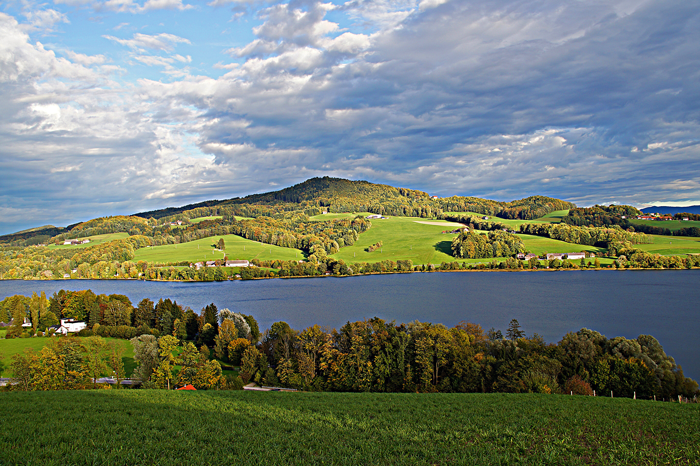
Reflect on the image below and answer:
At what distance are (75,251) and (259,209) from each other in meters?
79.7

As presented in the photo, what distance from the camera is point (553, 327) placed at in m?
43.8

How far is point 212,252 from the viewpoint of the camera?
113 m

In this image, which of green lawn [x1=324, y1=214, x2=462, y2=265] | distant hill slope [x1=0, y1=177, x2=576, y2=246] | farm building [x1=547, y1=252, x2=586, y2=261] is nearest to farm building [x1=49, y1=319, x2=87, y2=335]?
green lawn [x1=324, y1=214, x2=462, y2=265]

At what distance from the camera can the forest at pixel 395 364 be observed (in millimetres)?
24312

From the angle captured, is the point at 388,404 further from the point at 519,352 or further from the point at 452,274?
the point at 452,274

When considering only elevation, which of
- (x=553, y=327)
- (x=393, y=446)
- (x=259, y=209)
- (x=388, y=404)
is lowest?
(x=553, y=327)

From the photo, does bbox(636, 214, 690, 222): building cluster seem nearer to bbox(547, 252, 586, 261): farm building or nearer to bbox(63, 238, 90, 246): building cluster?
bbox(547, 252, 586, 261): farm building

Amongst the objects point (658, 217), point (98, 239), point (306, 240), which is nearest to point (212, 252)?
point (306, 240)

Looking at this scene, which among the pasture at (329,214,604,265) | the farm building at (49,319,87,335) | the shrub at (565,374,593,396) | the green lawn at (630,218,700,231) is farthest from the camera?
the green lawn at (630,218,700,231)

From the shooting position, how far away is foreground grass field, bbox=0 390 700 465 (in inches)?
291

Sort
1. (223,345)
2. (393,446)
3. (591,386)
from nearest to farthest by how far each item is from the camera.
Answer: (393,446) → (591,386) → (223,345)

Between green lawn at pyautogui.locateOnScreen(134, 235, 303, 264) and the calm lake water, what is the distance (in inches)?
701

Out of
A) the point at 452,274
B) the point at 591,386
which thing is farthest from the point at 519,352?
the point at 452,274

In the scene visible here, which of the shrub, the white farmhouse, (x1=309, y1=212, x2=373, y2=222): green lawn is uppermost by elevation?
(x1=309, y1=212, x2=373, y2=222): green lawn
